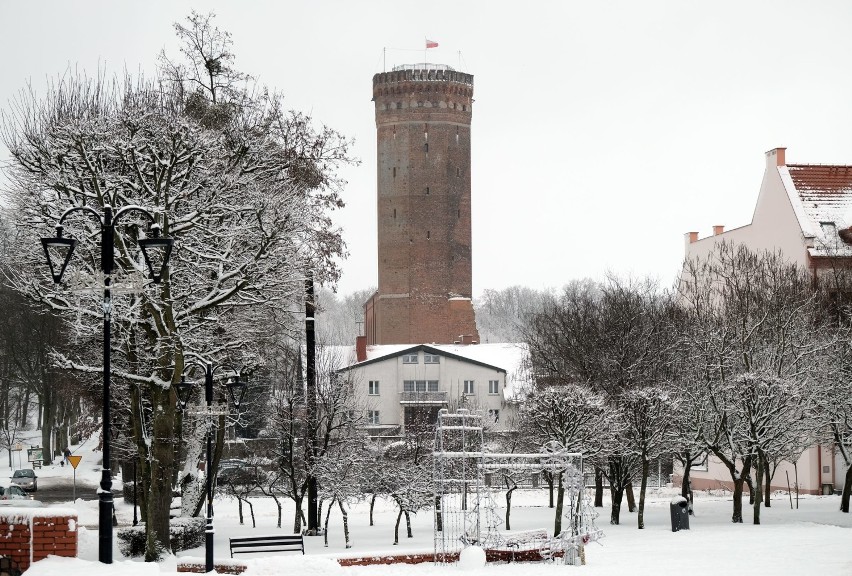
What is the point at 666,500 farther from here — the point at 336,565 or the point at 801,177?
the point at 336,565

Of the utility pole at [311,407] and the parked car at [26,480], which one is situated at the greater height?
the utility pole at [311,407]

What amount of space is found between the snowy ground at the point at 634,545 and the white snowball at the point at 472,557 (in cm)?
25

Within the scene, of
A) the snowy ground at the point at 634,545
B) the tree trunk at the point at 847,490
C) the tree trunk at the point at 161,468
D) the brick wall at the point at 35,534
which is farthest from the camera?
the tree trunk at the point at 847,490

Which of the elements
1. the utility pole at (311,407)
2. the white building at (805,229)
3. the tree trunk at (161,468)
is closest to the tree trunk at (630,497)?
the white building at (805,229)

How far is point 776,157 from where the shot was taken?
52.5 meters

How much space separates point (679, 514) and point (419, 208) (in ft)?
171

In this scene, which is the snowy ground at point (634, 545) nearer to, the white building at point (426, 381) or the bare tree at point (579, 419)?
the bare tree at point (579, 419)

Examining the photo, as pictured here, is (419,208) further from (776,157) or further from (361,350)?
(776,157)

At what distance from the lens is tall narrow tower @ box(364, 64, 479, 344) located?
8206 cm

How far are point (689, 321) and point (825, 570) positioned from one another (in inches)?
818

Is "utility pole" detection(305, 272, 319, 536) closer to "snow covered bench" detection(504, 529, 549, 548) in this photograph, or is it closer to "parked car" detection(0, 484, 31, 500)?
"snow covered bench" detection(504, 529, 549, 548)

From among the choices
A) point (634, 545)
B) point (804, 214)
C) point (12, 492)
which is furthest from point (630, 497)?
point (12, 492)

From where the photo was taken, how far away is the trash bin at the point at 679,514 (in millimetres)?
31844

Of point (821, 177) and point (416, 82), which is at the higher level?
point (416, 82)
